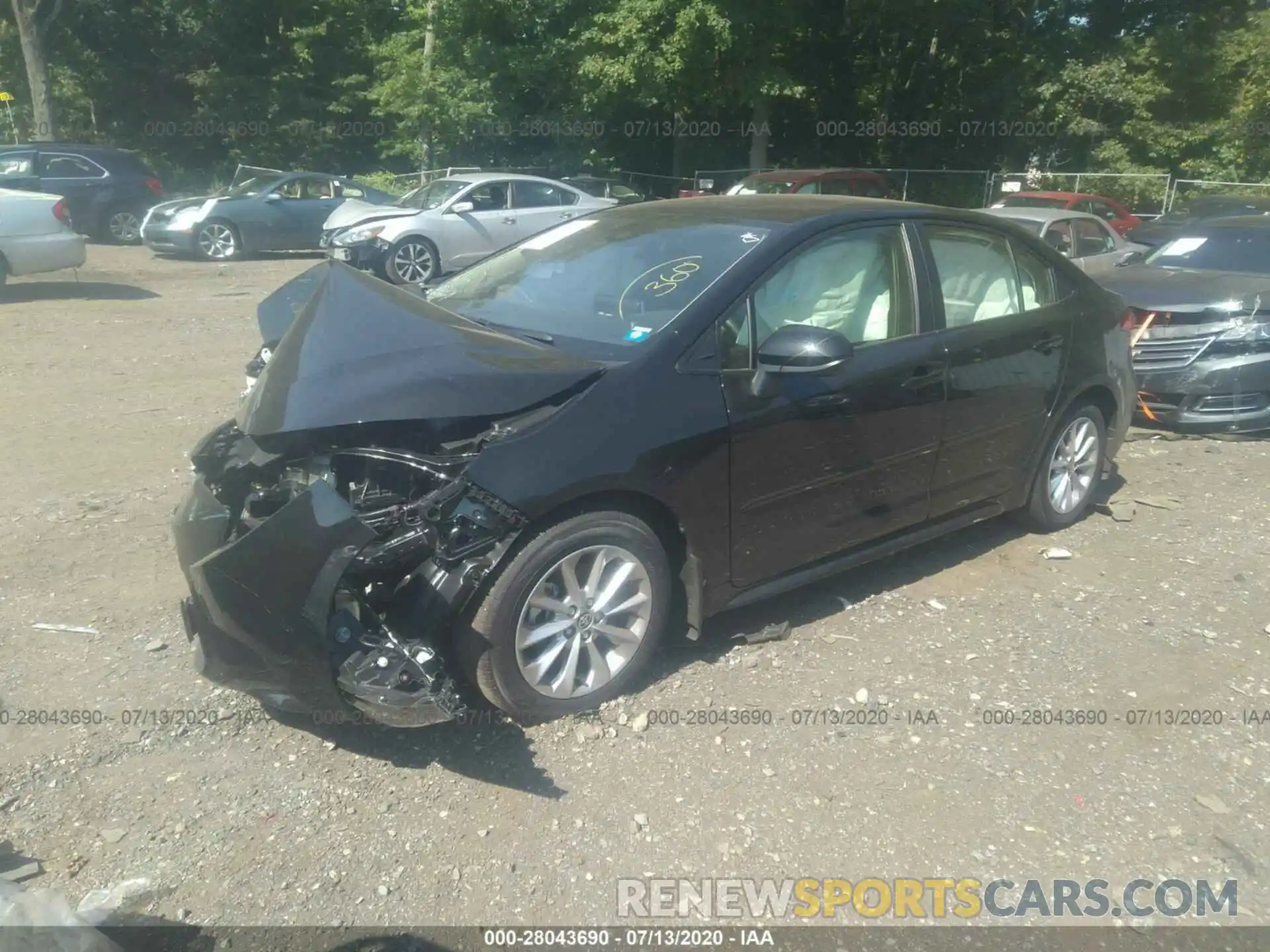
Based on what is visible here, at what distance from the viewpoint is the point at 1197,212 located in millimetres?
19781

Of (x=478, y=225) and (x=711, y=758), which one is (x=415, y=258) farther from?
(x=711, y=758)

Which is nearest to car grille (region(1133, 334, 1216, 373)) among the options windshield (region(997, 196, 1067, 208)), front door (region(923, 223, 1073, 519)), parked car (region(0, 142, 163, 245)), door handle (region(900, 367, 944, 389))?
front door (region(923, 223, 1073, 519))

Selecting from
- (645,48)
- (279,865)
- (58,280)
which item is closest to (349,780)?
(279,865)

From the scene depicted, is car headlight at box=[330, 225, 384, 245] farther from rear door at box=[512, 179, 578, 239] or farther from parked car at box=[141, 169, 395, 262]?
parked car at box=[141, 169, 395, 262]

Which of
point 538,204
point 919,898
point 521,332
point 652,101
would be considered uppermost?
point 652,101

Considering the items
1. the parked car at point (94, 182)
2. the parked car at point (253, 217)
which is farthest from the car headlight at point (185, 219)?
the parked car at point (94, 182)

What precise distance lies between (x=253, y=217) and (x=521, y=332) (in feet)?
48.8

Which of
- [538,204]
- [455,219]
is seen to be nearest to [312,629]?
[455,219]

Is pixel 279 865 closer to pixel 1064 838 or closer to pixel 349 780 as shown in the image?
pixel 349 780

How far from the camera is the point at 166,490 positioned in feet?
19.4

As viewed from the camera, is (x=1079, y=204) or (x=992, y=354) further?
(x=1079, y=204)

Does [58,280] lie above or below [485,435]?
below

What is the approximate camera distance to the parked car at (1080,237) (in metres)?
10.6

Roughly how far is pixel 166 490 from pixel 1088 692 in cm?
466
